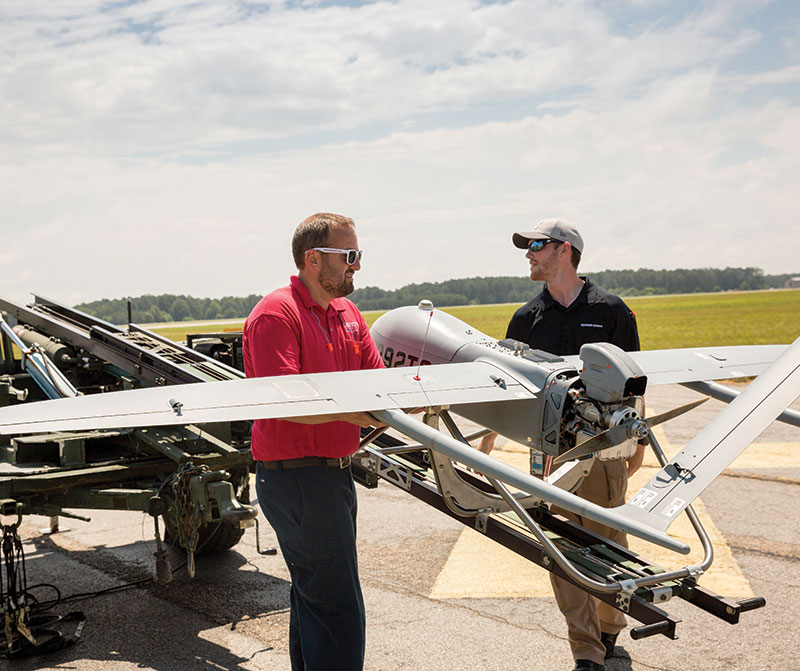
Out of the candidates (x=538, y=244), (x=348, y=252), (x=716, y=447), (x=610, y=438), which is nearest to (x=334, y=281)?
(x=348, y=252)

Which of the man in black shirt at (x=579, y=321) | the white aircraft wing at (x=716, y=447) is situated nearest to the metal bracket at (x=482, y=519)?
the white aircraft wing at (x=716, y=447)

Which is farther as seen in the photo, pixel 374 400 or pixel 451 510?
pixel 451 510

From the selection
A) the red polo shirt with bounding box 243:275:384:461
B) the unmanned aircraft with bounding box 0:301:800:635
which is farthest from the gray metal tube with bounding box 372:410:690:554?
the red polo shirt with bounding box 243:275:384:461

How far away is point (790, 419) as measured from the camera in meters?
3.68

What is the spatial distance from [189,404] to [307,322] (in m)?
0.85

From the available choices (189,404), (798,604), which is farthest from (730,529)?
(189,404)

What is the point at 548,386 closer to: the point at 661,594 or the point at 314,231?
the point at 661,594

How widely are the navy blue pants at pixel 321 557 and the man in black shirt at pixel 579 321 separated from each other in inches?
65.3

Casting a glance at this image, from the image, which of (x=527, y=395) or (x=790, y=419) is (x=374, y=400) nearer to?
(x=527, y=395)

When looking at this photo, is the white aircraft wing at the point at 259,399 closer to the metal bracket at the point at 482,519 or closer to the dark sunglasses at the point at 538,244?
the metal bracket at the point at 482,519

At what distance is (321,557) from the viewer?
336cm

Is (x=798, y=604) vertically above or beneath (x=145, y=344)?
beneath

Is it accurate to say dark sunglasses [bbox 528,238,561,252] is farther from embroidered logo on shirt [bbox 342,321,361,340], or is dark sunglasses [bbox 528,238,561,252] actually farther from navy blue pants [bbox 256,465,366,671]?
navy blue pants [bbox 256,465,366,671]

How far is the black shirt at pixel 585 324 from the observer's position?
4.62 m
